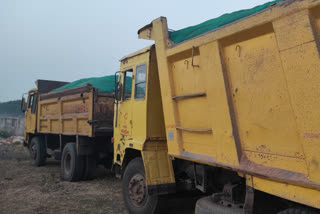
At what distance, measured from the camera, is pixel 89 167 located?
7363mm

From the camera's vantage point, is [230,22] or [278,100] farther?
[230,22]

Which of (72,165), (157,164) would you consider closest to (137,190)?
(157,164)

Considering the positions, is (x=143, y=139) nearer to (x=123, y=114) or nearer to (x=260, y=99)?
(x=123, y=114)

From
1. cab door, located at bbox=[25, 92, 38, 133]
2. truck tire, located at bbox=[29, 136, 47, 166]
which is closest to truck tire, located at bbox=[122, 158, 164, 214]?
truck tire, located at bbox=[29, 136, 47, 166]

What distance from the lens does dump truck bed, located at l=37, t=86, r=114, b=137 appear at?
21.8 feet

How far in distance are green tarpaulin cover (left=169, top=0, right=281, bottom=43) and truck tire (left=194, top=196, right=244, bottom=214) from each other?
1.86m

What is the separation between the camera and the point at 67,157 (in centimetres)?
775

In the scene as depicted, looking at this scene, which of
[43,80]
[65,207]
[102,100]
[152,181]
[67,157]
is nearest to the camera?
[152,181]

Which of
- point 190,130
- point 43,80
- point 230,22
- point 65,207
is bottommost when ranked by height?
point 65,207

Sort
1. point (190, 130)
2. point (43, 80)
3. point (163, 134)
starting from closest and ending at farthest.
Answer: point (190, 130) → point (163, 134) → point (43, 80)

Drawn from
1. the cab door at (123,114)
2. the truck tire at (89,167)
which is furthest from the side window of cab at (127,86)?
the truck tire at (89,167)

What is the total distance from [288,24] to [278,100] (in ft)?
1.89

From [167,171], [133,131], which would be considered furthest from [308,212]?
[133,131]

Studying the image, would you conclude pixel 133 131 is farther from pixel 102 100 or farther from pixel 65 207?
pixel 102 100
